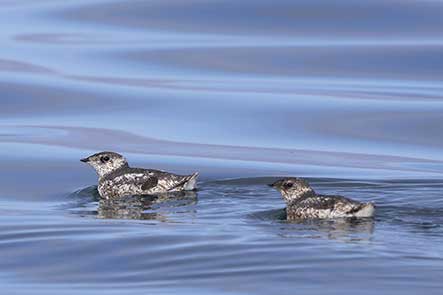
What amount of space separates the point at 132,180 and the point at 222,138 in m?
4.41

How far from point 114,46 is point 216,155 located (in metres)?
9.52

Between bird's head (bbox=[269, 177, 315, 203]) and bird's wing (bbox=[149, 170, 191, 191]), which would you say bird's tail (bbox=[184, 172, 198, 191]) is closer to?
bird's wing (bbox=[149, 170, 191, 191])

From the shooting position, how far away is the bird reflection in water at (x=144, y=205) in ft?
61.0

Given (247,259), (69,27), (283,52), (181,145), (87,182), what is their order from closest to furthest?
(247,259)
(87,182)
(181,145)
(283,52)
(69,27)

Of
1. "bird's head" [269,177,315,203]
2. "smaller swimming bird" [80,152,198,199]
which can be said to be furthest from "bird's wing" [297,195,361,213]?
"smaller swimming bird" [80,152,198,199]

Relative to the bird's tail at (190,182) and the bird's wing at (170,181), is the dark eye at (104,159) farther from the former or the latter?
the bird's tail at (190,182)

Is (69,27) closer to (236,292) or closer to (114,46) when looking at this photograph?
(114,46)

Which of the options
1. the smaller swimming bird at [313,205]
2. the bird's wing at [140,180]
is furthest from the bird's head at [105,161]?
the smaller swimming bird at [313,205]

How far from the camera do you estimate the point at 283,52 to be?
103 feet

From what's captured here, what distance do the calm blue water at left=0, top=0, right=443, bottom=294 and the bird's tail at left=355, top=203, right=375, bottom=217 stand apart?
0.21 m

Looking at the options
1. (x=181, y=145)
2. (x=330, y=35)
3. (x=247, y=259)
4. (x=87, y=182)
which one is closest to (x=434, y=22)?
(x=330, y=35)

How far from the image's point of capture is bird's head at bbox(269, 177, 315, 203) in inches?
728

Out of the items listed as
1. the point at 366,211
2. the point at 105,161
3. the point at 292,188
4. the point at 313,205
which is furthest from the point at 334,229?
the point at 105,161

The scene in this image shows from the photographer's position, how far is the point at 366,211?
17.3 m
